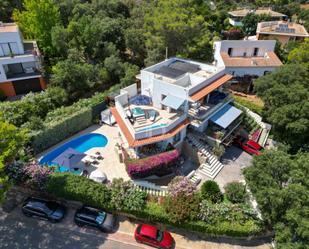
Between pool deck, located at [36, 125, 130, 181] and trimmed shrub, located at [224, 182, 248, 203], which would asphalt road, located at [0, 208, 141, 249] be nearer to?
pool deck, located at [36, 125, 130, 181]

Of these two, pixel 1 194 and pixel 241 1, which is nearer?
pixel 1 194

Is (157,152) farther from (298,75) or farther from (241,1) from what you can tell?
(241,1)

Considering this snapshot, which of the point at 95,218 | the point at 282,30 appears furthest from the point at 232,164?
the point at 282,30

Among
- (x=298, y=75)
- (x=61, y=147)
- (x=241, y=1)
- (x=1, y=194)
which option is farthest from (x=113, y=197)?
(x=241, y=1)

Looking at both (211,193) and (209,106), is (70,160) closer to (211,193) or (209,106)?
(211,193)

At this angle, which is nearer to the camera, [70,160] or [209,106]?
[70,160]

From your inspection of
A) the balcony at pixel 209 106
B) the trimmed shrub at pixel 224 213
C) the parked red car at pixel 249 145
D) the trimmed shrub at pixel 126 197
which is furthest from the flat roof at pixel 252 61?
the trimmed shrub at pixel 126 197
